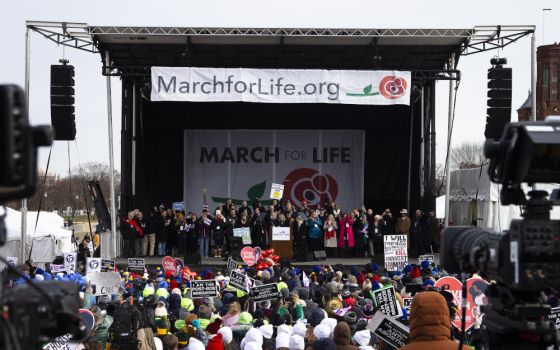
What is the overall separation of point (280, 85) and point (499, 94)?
519 cm

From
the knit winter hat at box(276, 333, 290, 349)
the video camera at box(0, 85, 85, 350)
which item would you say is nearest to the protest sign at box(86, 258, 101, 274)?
the knit winter hat at box(276, 333, 290, 349)

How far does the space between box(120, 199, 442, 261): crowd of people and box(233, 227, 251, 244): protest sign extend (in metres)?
0.13

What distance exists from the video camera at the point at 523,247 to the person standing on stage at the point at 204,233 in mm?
19003

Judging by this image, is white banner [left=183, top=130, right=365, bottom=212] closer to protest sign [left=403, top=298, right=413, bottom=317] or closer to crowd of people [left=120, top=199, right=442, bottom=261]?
crowd of people [left=120, top=199, right=442, bottom=261]

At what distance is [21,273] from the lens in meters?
2.73

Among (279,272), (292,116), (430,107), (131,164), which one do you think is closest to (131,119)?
(131,164)

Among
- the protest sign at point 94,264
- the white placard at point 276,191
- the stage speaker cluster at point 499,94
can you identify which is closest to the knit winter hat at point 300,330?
the protest sign at point 94,264

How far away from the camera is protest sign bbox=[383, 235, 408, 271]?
15758mm

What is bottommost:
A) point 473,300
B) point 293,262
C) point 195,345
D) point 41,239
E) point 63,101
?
point 41,239

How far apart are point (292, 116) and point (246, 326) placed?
→ 680 inches

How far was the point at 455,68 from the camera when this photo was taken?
71.9 feet

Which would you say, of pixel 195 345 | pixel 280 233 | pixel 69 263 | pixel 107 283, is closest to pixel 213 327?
pixel 195 345

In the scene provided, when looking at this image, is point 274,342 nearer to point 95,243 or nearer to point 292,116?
point 95,243

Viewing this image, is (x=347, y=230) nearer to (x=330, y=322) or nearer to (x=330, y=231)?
(x=330, y=231)
